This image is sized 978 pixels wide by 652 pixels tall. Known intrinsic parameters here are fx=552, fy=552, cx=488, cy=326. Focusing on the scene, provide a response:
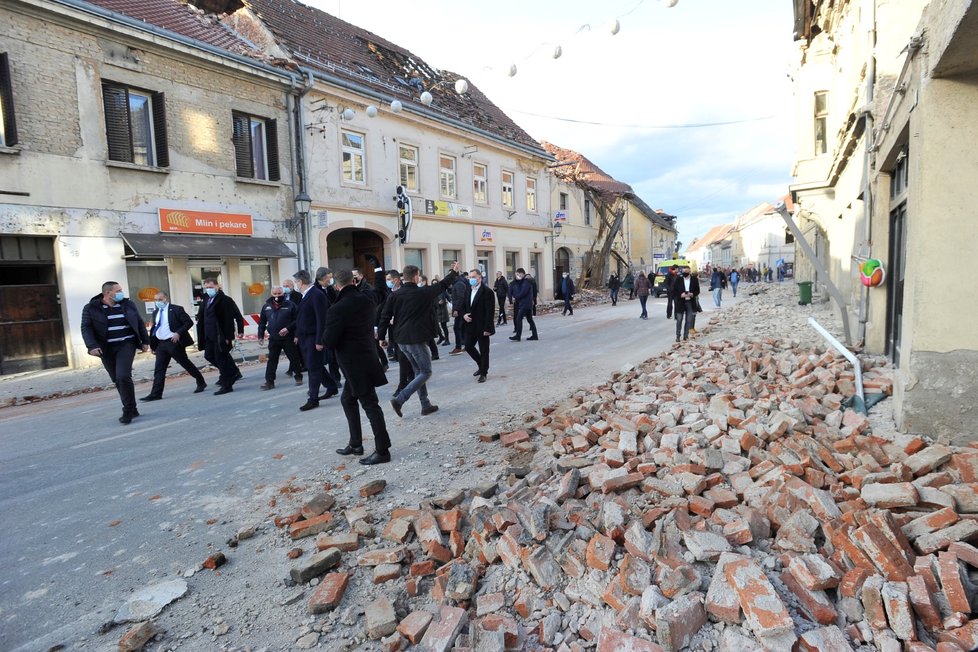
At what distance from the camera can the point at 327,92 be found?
17109mm

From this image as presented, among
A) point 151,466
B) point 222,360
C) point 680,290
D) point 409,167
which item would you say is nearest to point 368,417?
point 151,466

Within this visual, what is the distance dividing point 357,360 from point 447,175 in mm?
18386

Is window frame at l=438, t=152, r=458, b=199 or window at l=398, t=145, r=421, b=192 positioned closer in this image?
window at l=398, t=145, r=421, b=192

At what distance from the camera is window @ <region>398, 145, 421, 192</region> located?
20.4m

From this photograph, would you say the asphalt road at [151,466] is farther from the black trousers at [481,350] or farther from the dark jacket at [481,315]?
the dark jacket at [481,315]

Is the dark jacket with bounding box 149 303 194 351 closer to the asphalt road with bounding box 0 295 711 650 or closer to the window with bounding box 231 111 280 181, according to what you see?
the asphalt road with bounding box 0 295 711 650

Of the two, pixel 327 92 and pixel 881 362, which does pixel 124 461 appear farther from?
pixel 327 92

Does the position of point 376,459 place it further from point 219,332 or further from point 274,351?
point 219,332

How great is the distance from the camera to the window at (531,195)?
27531mm

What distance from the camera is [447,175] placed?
882 inches

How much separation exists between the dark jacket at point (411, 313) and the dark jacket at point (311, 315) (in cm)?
96

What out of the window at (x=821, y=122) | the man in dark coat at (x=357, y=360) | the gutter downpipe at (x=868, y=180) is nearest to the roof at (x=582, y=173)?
the window at (x=821, y=122)

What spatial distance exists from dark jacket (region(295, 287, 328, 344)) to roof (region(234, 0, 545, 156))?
12.0 metres

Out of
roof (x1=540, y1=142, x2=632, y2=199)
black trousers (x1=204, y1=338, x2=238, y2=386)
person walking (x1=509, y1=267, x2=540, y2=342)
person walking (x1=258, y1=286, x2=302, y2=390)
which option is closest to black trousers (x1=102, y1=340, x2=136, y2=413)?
black trousers (x1=204, y1=338, x2=238, y2=386)
